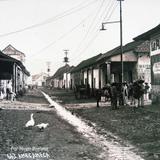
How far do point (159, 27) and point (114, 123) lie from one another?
909 centimetres

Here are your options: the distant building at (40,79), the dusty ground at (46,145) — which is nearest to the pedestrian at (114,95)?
the dusty ground at (46,145)

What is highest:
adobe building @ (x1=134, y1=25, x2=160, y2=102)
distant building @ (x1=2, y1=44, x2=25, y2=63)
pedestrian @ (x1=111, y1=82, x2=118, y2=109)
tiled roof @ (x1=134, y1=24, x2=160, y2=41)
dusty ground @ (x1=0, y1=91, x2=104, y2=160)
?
distant building @ (x1=2, y1=44, x2=25, y2=63)

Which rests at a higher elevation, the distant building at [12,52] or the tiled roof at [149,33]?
the distant building at [12,52]

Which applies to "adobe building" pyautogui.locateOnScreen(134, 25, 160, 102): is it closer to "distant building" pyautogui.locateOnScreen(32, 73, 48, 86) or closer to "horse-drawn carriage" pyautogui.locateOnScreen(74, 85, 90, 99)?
"horse-drawn carriage" pyautogui.locateOnScreen(74, 85, 90, 99)

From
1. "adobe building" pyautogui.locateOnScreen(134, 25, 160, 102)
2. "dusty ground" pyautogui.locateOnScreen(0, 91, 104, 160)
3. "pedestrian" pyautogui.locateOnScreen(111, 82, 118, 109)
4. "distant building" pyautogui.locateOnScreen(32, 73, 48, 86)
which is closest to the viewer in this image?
"dusty ground" pyautogui.locateOnScreen(0, 91, 104, 160)

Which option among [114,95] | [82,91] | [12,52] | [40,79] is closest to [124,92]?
[114,95]


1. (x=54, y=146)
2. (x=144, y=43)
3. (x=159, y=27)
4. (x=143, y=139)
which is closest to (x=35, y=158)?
(x=54, y=146)

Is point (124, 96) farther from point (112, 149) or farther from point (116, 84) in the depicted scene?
point (112, 149)

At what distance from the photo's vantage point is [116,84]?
83.0 ft

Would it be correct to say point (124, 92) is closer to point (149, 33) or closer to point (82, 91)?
point (149, 33)

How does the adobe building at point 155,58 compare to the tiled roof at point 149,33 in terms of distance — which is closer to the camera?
the tiled roof at point 149,33

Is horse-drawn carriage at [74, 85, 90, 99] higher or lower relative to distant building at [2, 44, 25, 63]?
lower

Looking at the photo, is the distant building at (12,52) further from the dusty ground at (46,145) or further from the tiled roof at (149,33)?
the dusty ground at (46,145)

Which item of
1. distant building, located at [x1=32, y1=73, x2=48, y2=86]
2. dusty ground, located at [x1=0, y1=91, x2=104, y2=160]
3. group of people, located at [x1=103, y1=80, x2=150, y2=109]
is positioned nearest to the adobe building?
group of people, located at [x1=103, y1=80, x2=150, y2=109]
